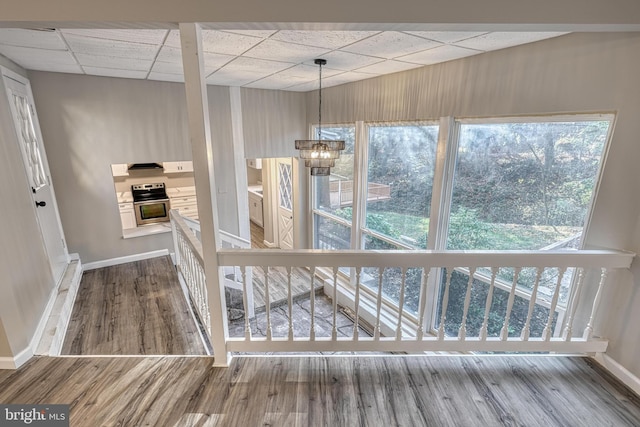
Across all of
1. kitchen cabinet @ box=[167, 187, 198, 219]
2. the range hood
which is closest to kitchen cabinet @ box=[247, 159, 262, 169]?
kitchen cabinet @ box=[167, 187, 198, 219]

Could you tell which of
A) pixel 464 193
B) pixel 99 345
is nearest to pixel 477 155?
pixel 464 193

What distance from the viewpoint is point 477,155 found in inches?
120

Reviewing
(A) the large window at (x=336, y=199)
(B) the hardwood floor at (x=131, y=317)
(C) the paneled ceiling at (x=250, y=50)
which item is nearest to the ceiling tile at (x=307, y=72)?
(C) the paneled ceiling at (x=250, y=50)

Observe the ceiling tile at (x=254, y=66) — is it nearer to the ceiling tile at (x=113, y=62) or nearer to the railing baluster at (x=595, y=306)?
the ceiling tile at (x=113, y=62)

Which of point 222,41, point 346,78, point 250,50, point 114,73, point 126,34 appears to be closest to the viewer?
point 126,34

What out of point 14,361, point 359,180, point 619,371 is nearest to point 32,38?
point 14,361

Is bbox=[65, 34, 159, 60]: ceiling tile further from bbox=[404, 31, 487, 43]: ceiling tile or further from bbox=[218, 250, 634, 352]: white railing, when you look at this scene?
bbox=[404, 31, 487, 43]: ceiling tile

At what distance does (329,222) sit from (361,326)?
1873 millimetres

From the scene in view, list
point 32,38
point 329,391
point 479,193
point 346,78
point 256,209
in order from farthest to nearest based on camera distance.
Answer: point 256,209
point 346,78
point 479,193
point 32,38
point 329,391

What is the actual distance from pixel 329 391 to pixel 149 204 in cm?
462

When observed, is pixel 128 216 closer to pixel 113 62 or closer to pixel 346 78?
pixel 113 62

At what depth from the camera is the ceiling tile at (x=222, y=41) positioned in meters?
2.20

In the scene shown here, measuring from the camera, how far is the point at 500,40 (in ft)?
7.68

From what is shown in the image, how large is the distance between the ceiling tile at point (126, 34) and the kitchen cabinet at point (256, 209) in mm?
5302
